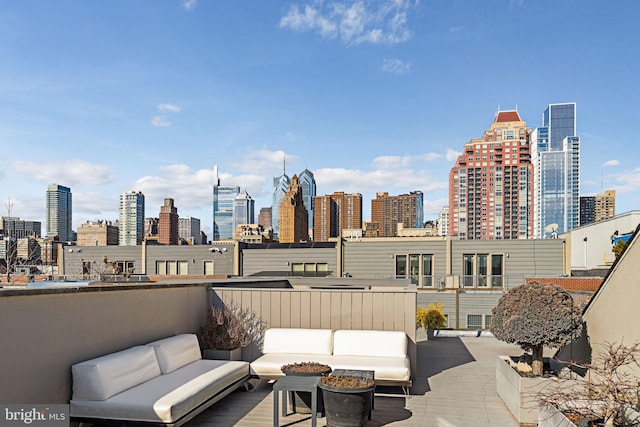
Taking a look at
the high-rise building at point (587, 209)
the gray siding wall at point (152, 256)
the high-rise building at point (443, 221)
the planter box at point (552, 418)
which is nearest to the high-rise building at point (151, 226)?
the high-rise building at point (443, 221)

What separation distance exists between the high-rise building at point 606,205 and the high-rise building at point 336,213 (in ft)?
211

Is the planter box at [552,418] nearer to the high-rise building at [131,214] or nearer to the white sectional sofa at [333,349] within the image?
the white sectional sofa at [333,349]

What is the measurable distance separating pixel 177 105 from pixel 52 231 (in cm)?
6953

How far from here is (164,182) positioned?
3575 inches

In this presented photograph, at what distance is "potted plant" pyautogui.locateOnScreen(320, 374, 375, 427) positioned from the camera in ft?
13.8

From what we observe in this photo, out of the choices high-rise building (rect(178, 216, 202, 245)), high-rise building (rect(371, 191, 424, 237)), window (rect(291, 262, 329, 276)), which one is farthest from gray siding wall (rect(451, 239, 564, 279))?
high-rise building (rect(178, 216, 202, 245))

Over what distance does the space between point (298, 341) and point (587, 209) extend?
15320 cm

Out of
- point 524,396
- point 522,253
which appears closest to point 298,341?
point 524,396

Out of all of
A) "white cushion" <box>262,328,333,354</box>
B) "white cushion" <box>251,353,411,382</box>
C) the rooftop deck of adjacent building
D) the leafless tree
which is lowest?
the rooftop deck of adjacent building

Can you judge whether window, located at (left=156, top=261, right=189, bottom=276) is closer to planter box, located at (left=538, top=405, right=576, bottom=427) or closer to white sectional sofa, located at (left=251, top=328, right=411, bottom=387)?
white sectional sofa, located at (left=251, top=328, right=411, bottom=387)

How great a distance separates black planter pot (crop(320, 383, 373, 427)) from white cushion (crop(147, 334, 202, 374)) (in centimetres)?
198

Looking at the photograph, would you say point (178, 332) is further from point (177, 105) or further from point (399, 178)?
point (399, 178)

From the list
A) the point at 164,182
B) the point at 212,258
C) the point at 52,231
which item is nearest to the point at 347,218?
the point at 164,182

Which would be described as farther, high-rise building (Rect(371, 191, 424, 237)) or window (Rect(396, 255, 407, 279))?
high-rise building (Rect(371, 191, 424, 237))
